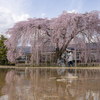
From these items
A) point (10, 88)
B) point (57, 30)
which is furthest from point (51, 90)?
point (57, 30)

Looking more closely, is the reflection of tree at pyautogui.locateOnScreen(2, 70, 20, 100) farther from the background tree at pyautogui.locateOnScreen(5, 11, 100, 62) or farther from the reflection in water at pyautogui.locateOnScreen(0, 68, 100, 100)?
the background tree at pyautogui.locateOnScreen(5, 11, 100, 62)

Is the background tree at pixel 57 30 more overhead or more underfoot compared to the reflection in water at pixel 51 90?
more overhead

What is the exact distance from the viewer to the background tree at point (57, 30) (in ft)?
73.2

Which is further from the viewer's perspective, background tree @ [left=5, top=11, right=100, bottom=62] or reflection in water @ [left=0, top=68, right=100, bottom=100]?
background tree @ [left=5, top=11, right=100, bottom=62]

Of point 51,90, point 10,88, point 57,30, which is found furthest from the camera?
point 57,30

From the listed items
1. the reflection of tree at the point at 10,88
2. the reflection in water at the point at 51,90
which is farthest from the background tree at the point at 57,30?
the reflection in water at the point at 51,90

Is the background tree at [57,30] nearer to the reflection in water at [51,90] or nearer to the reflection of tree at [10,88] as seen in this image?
the reflection of tree at [10,88]

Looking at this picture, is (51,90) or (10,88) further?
(10,88)

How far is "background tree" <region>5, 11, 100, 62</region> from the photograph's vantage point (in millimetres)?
22297

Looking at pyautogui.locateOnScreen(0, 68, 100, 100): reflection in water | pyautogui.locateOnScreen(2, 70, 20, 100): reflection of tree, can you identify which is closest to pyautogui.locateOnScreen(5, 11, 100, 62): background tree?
pyautogui.locateOnScreen(2, 70, 20, 100): reflection of tree

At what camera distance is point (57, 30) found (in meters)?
22.9

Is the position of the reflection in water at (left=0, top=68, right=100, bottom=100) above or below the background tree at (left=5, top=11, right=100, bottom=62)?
below

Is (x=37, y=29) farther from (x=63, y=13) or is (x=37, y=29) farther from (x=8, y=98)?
(x=8, y=98)

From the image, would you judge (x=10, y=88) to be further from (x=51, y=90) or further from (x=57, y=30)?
(x=57, y=30)
